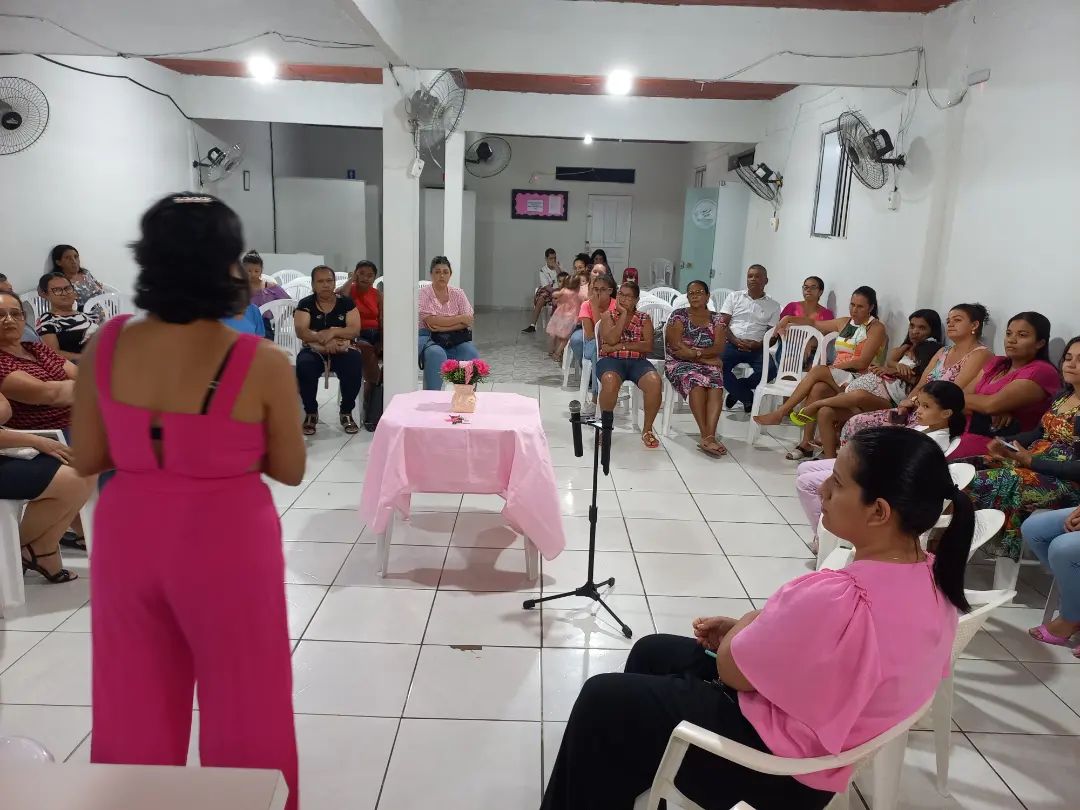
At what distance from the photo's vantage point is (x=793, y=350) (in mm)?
5270

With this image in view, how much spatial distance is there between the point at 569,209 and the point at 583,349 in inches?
246

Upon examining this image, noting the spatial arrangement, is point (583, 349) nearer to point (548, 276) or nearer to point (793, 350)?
point (793, 350)

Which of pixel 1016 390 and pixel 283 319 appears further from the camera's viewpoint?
pixel 283 319

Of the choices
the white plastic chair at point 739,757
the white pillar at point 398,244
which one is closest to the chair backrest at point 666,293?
the white pillar at point 398,244

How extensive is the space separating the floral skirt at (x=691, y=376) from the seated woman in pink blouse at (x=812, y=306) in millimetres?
812

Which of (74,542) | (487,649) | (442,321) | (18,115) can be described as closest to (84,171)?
(18,115)

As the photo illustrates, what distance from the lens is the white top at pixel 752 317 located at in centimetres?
552

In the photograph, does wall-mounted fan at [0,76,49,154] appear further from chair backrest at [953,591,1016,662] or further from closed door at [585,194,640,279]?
closed door at [585,194,640,279]

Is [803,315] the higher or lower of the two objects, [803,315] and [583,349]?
the higher

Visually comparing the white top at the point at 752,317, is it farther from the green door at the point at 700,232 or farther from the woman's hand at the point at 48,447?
the woman's hand at the point at 48,447

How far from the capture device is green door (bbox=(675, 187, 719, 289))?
848 cm

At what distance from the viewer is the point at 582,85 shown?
6914mm

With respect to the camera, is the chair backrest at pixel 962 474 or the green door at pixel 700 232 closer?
the chair backrest at pixel 962 474

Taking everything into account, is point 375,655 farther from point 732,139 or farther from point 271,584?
point 732,139
